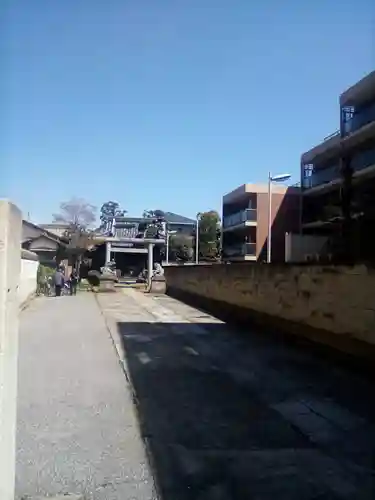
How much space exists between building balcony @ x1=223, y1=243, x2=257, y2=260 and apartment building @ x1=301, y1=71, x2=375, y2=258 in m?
5.00

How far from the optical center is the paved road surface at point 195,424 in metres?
3.88

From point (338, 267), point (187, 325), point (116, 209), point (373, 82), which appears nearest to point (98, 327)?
point (187, 325)

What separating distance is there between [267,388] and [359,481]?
274 cm

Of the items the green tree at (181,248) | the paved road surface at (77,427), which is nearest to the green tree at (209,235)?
the green tree at (181,248)

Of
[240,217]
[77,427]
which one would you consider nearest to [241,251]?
[240,217]

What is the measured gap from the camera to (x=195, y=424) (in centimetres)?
524

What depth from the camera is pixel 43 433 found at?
501cm

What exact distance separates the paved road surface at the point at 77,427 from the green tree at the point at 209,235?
153ft

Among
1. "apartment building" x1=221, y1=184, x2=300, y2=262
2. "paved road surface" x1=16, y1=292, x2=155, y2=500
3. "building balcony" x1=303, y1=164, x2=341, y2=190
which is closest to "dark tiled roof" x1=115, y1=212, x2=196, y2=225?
"apartment building" x1=221, y1=184, x2=300, y2=262

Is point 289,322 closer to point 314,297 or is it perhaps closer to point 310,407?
point 314,297

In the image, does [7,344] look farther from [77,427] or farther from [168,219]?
[168,219]

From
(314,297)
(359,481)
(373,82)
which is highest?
(373,82)

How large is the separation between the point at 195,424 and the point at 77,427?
3.57 ft

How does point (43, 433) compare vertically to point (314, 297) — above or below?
below
